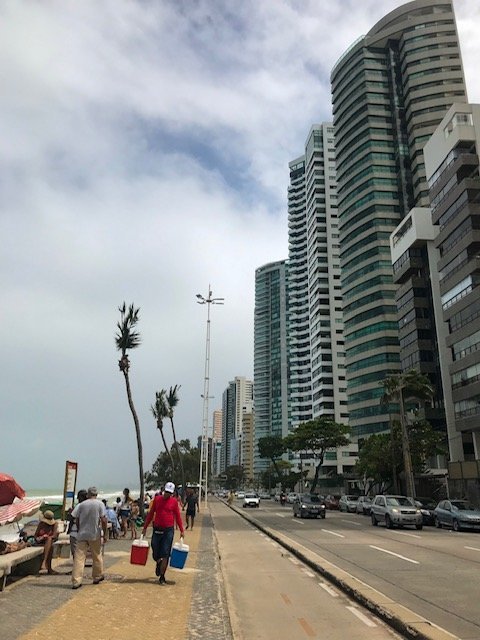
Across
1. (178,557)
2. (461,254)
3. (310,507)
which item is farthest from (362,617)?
(461,254)

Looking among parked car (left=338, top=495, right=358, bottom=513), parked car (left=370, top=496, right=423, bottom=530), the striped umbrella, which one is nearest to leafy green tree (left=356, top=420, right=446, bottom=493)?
parked car (left=338, top=495, right=358, bottom=513)

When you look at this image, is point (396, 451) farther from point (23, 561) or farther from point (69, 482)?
point (23, 561)

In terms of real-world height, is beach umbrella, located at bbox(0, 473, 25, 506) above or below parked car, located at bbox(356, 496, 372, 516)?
above

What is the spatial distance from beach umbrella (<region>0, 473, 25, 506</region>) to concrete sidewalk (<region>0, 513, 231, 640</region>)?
1.89 m

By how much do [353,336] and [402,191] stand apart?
29.5 m

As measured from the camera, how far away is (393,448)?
155ft

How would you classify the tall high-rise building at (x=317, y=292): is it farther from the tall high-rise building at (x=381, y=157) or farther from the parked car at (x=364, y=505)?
the parked car at (x=364, y=505)

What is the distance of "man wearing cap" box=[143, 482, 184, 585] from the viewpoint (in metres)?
9.02

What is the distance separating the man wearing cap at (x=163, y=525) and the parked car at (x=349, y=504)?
39.6 meters

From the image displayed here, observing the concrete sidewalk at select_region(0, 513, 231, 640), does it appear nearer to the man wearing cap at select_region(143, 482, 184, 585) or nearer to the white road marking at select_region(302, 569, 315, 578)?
the man wearing cap at select_region(143, 482, 184, 585)

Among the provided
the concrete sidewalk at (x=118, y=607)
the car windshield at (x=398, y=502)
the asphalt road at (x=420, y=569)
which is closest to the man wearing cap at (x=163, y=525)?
the concrete sidewalk at (x=118, y=607)

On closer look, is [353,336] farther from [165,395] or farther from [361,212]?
[165,395]

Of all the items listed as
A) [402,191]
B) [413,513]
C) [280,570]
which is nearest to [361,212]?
[402,191]

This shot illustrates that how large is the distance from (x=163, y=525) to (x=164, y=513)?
21 cm
